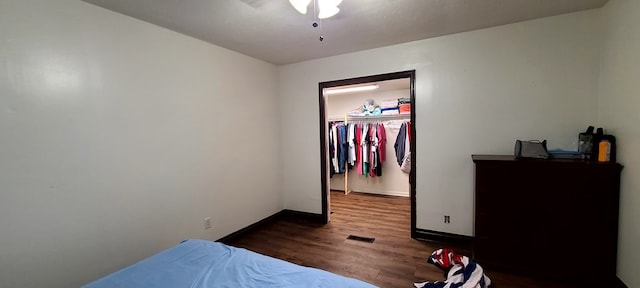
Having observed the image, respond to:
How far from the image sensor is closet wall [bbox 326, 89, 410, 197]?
495cm

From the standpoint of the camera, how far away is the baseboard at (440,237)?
2.72m

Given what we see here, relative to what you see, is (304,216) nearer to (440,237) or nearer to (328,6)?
(440,237)

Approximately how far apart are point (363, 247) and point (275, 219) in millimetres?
1483

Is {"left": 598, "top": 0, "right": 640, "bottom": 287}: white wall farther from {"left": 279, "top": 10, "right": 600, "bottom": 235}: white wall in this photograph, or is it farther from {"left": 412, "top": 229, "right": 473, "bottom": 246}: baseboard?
{"left": 412, "top": 229, "right": 473, "bottom": 246}: baseboard

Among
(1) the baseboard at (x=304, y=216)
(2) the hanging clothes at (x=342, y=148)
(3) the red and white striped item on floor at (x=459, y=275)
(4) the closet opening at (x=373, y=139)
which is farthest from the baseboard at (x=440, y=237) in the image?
(2) the hanging clothes at (x=342, y=148)

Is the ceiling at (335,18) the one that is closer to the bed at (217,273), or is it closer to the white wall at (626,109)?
the white wall at (626,109)

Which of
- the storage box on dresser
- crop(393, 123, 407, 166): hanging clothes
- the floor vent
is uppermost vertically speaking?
crop(393, 123, 407, 166): hanging clothes

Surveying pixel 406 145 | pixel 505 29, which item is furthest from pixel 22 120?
pixel 406 145

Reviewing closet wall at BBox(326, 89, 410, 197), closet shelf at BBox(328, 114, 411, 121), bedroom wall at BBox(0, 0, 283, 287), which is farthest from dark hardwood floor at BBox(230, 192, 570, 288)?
closet shelf at BBox(328, 114, 411, 121)

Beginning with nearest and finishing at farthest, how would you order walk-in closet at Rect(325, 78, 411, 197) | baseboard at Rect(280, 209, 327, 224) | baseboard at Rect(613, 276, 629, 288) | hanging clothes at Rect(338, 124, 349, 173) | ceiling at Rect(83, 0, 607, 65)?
baseboard at Rect(613, 276, 629, 288) < ceiling at Rect(83, 0, 607, 65) < baseboard at Rect(280, 209, 327, 224) < walk-in closet at Rect(325, 78, 411, 197) < hanging clothes at Rect(338, 124, 349, 173)

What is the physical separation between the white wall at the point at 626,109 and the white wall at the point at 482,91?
8.4 inches

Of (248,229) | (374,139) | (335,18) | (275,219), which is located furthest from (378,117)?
(248,229)

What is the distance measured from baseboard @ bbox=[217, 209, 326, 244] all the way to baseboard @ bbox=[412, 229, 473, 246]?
1.27m

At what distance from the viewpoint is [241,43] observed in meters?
2.76
